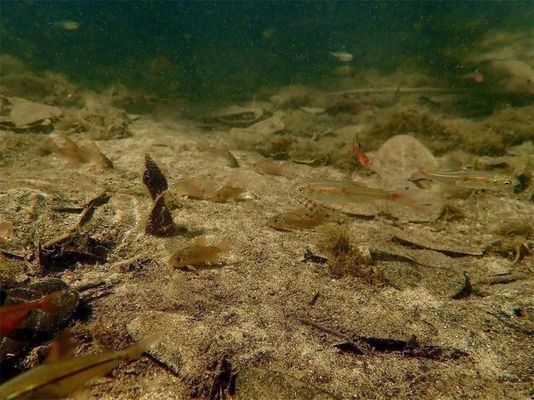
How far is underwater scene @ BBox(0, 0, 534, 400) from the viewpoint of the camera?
→ 2533 mm

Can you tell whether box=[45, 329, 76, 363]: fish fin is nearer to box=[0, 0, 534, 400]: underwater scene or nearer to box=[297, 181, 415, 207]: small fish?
box=[0, 0, 534, 400]: underwater scene

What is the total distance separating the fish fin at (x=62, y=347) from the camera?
240 centimetres

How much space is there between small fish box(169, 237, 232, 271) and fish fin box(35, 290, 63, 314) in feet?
3.75

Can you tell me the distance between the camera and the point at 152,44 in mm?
30875

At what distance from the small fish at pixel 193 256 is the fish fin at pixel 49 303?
1144 millimetres

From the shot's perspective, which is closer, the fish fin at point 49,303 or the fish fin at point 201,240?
the fish fin at point 49,303

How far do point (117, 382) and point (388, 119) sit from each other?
8.65 m

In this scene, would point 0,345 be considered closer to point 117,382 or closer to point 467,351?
point 117,382

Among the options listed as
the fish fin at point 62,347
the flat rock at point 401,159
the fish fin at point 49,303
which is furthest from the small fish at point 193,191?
the flat rock at point 401,159

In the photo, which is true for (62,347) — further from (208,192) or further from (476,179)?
(476,179)

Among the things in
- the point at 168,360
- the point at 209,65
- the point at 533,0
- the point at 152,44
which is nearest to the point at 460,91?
the point at 168,360

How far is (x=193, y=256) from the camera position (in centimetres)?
360

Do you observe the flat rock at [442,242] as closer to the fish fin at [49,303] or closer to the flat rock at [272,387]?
the flat rock at [272,387]

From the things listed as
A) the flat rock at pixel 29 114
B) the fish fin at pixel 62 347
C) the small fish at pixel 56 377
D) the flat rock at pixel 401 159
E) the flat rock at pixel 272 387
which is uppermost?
the flat rock at pixel 29 114
